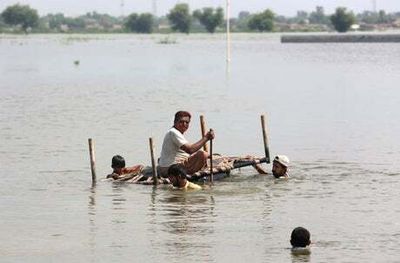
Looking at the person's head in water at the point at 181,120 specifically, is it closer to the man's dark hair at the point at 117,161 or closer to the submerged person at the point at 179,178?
the submerged person at the point at 179,178

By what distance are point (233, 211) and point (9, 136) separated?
14156mm

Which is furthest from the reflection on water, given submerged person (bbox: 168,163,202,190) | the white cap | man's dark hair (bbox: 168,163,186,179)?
the white cap

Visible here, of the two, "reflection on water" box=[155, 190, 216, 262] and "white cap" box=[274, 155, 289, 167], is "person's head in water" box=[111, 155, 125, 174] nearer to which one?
"reflection on water" box=[155, 190, 216, 262]

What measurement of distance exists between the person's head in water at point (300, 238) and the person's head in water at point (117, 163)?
6677 mm

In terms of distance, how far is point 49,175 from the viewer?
2422 cm

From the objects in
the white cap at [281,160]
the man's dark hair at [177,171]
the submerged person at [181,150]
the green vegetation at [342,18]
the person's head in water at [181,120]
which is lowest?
the green vegetation at [342,18]

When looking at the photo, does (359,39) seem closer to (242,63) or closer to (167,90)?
(242,63)

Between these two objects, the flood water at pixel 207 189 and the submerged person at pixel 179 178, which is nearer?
the flood water at pixel 207 189

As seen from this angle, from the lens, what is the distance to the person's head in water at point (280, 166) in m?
22.5

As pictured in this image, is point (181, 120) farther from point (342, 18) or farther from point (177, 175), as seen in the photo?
point (342, 18)

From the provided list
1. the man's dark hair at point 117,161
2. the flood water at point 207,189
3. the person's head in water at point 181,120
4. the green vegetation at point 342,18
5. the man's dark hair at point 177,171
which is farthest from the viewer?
the green vegetation at point 342,18

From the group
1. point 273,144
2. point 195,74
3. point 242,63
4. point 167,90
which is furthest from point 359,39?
point 273,144

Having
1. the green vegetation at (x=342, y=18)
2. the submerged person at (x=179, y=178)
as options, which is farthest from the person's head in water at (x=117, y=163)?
the green vegetation at (x=342, y=18)

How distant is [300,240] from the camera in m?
16.1
